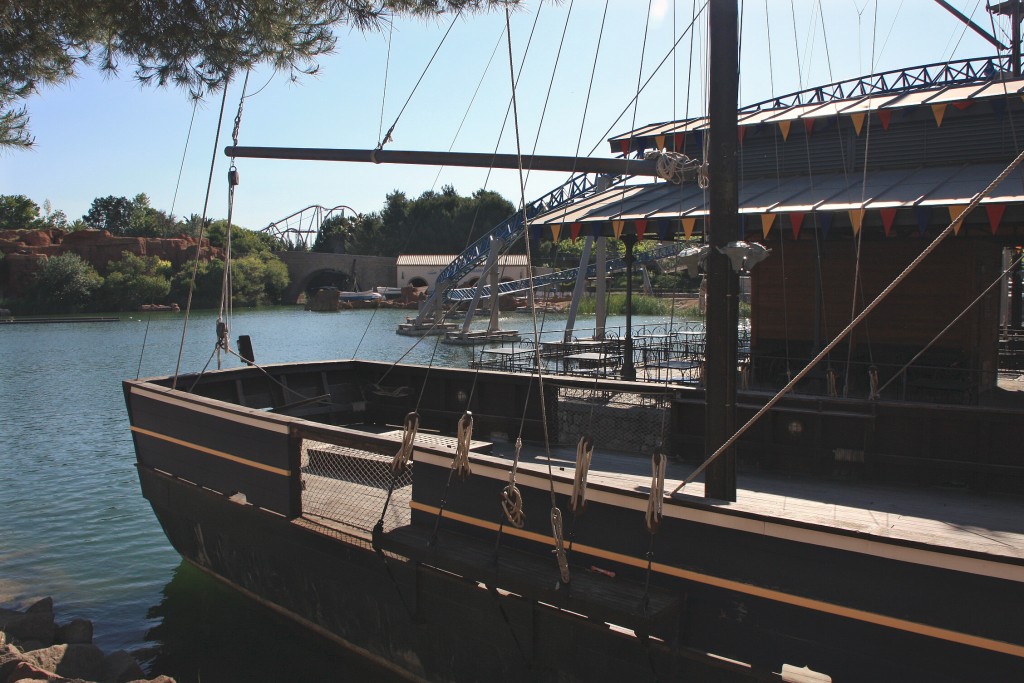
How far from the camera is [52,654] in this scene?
23.1ft

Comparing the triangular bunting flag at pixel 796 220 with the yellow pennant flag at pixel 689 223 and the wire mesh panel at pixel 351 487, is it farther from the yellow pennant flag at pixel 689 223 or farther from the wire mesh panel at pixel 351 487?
the wire mesh panel at pixel 351 487

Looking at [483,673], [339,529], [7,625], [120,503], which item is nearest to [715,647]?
[483,673]

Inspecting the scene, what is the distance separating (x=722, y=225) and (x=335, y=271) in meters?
92.9

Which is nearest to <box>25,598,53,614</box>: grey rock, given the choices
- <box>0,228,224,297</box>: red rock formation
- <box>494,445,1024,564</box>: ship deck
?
<box>494,445,1024,564</box>: ship deck

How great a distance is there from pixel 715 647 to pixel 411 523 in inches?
100

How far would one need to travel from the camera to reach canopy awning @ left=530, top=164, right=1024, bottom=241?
437 inches

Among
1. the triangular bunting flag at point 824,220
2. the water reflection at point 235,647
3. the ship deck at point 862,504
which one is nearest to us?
the ship deck at point 862,504

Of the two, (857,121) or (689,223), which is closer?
(689,223)

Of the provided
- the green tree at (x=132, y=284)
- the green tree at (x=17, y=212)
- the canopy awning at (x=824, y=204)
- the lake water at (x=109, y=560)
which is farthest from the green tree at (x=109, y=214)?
the canopy awning at (x=824, y=204)

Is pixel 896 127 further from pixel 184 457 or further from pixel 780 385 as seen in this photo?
pixel 184 457

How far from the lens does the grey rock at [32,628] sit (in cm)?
777

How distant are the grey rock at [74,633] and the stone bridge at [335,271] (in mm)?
84152

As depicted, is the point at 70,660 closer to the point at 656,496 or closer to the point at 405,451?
the point at 405,451

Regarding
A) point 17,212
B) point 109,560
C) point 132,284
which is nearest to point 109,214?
point 17,212
